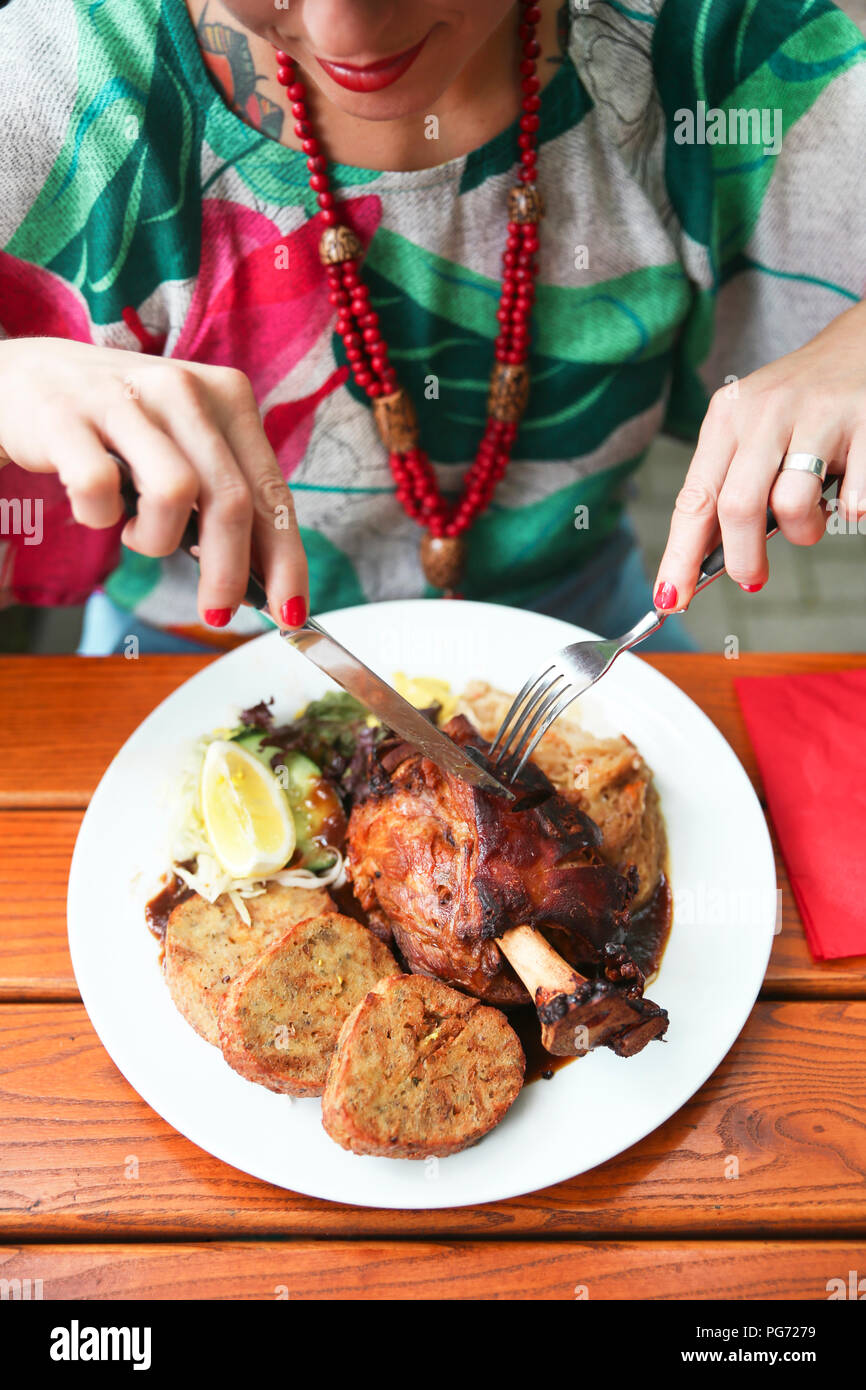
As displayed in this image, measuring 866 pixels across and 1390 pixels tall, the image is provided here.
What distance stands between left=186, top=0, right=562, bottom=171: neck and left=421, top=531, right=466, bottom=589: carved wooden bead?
2.71 feet

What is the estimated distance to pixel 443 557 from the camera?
242cm

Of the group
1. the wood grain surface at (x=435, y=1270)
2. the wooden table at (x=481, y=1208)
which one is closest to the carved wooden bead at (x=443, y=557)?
the wooden table at (x=481, y=1208)

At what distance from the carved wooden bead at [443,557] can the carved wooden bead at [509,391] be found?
12.9 inches

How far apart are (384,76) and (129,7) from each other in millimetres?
676

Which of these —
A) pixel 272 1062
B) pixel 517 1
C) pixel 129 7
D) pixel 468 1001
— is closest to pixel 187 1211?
pixel 272 1062

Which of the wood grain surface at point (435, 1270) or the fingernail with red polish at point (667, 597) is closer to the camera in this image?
the wood grain surface at point (435, 1270)

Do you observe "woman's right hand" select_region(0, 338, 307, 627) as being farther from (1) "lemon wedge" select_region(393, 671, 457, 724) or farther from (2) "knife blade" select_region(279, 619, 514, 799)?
(1) "lemon wedge" select_region(393, 671, 457, 724)

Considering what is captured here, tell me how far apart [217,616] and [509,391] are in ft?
3.39

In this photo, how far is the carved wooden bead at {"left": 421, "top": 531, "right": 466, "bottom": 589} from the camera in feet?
7.89

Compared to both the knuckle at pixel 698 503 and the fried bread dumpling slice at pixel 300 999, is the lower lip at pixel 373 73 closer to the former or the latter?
the knuckle at pixel 698 503

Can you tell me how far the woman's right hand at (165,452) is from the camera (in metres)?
1.37

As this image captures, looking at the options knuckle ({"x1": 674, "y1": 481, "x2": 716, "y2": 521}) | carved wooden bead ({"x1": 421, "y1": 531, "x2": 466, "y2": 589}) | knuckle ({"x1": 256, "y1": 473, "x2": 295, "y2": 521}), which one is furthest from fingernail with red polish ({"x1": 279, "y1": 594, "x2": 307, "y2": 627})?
carved wooden bead ({"x1": 421, "y1": 531, "x2": 466, "y2": 589})

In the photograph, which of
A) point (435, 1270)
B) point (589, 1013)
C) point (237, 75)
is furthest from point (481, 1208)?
point (237, 75)
